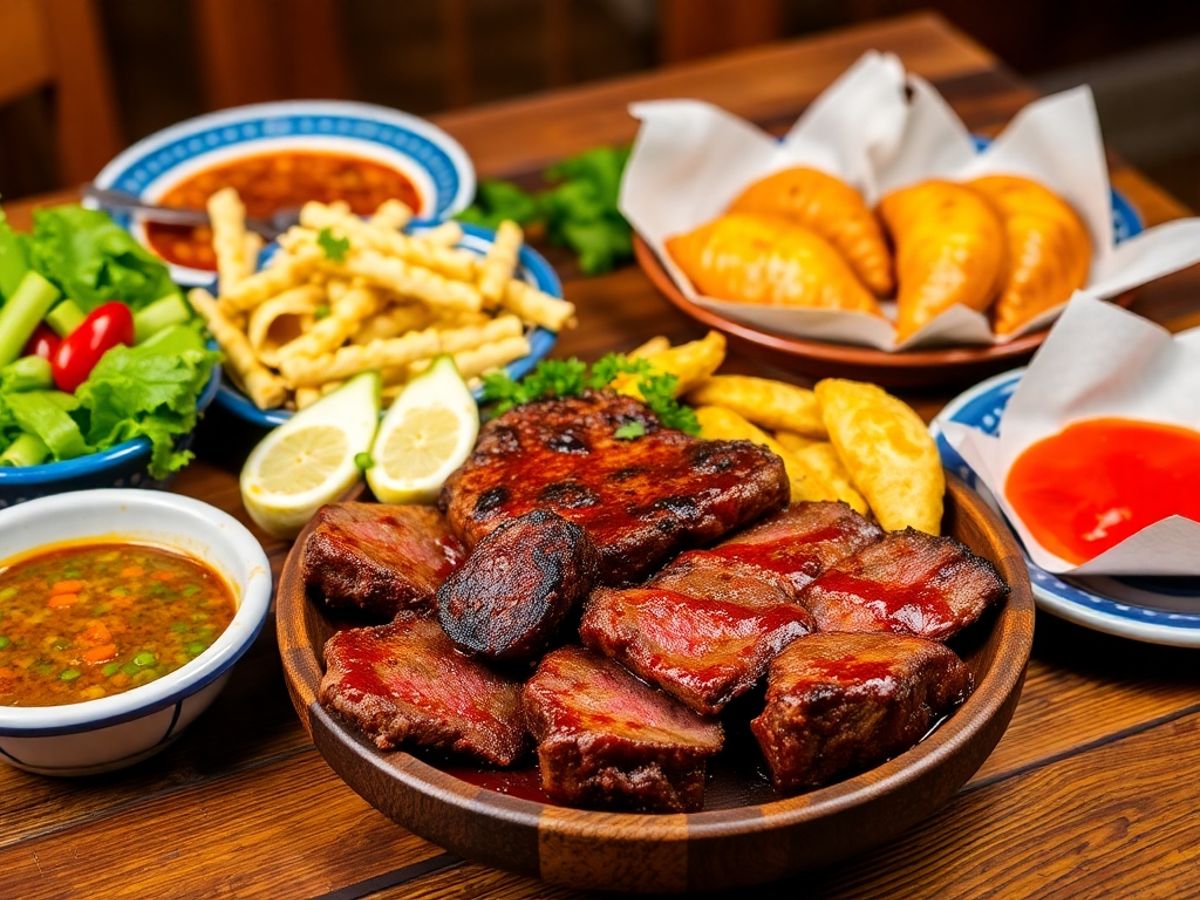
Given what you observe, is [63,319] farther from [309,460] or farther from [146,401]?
[309,460]

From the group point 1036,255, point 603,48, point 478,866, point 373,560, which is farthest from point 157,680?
point 603,48

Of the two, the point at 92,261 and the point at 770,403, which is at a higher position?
the point at 92,261

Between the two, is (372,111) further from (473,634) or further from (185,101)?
(185,101)

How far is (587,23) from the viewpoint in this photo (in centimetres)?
777

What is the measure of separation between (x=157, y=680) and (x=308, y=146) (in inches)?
89.9

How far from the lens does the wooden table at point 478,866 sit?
2.03 m

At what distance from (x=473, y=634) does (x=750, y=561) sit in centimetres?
45

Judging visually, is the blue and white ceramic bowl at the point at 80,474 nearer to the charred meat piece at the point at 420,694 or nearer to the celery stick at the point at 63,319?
the celery stick at the point at 63,319

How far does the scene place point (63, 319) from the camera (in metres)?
2.87

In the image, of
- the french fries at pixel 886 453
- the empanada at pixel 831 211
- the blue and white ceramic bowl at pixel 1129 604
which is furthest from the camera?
the empanada at pixel 831 211

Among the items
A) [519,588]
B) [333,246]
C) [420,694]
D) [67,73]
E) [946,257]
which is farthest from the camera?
[67,73]

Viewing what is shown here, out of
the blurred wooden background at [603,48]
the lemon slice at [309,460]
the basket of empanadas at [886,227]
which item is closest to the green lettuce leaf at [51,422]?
the lemon slice at [309,460]

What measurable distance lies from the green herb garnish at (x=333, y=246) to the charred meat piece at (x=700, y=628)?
1.25 m

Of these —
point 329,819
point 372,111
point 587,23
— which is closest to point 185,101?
point 587,23
